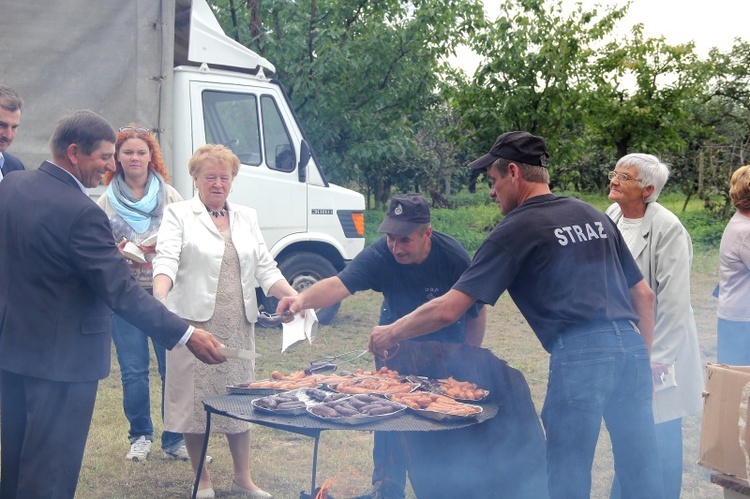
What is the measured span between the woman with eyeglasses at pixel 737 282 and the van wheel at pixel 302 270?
4728 millimetres

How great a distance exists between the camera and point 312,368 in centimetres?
437

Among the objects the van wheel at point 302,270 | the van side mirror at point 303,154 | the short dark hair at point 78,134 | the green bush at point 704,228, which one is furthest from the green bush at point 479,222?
the short dark hair at point 78,134

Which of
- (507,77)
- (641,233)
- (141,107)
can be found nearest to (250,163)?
(141,107)

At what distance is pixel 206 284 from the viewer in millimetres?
4383

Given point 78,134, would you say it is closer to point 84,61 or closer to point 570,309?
point 570,309

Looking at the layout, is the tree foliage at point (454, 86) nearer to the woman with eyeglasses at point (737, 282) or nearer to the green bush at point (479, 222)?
the green bush at point (479, 222)

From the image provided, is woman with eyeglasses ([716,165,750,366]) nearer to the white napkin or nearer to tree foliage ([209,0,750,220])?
the white napkin

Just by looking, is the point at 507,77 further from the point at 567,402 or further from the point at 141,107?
the point at 567,402

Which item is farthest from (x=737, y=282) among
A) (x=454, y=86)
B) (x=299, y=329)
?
(x=454, y=86)

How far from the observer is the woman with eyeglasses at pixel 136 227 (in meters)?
5.10

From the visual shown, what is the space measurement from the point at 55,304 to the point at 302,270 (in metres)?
5.66

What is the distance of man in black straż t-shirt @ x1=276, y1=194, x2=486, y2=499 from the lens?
14.3 ft

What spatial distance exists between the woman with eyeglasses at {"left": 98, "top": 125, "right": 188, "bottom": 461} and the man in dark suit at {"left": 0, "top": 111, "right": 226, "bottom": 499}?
1697 millimetres

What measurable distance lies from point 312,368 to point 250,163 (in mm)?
4345
